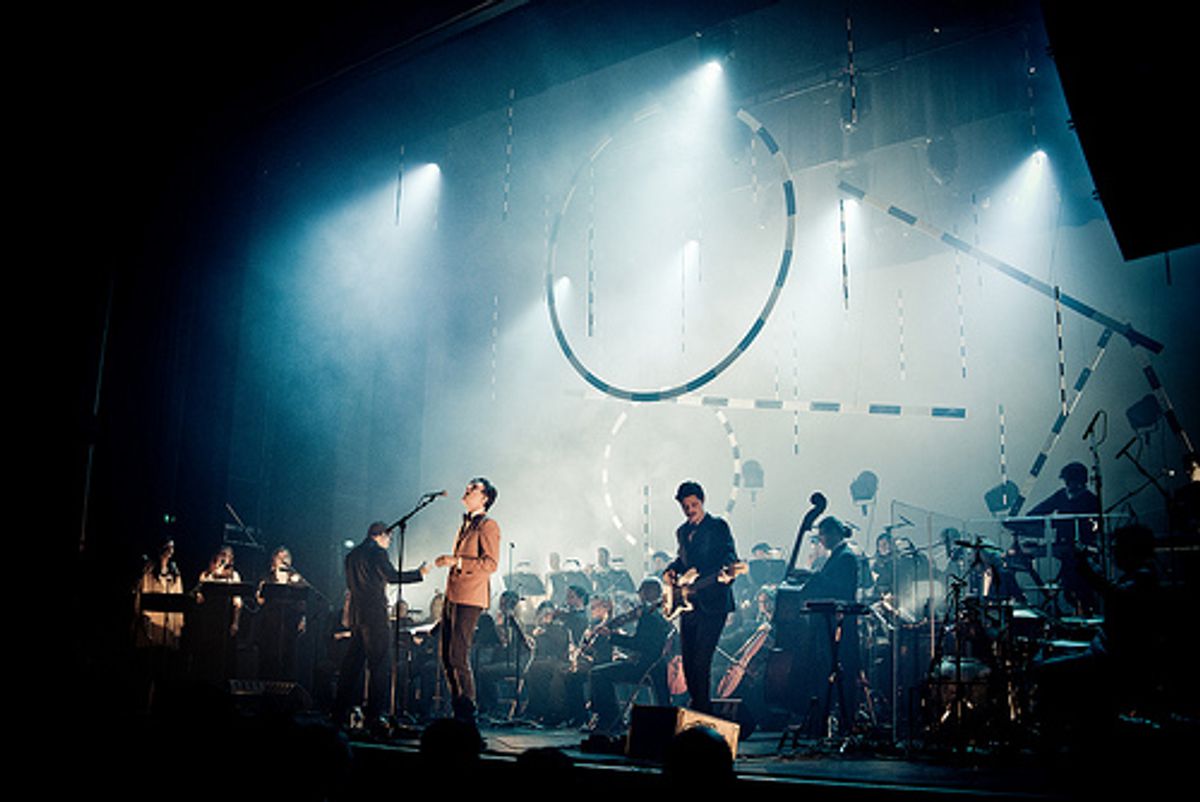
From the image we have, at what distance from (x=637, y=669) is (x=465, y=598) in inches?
112

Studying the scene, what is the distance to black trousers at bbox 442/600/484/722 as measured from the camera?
7727mm

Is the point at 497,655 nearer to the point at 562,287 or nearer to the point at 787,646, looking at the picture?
the point at 787,646

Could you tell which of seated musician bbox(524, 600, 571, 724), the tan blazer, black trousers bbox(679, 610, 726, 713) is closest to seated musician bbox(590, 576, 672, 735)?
seated musician bbox(524, 600, 571, 724)

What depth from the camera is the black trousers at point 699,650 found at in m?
7.47

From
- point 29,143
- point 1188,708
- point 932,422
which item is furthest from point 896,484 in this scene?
point 29,143

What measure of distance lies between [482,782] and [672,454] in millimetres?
17052

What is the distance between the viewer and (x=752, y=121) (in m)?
11.7

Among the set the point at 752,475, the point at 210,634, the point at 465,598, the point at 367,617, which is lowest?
the point at 210,634

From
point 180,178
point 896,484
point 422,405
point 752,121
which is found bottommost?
point 896,484

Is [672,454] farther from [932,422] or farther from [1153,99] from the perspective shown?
[1153,99]

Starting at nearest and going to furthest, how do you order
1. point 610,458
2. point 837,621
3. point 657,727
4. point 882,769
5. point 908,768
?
point 882,769 → point 908,768 → point 657,727 → point 837,621 → point 610,458

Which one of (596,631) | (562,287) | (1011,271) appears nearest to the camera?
(596,631)

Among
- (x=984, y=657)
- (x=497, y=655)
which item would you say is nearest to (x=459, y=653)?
(x=984, y=657)

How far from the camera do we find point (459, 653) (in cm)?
788
